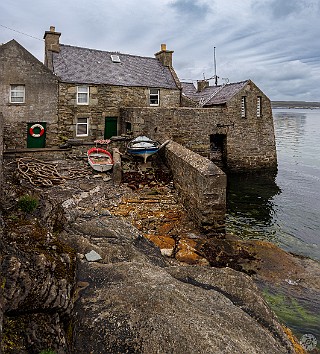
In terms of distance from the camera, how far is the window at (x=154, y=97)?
85.9 ft

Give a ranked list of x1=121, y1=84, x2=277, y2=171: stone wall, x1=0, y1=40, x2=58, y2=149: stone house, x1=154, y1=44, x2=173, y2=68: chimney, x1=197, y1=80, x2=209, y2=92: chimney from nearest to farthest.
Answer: x1=0, y1=40, x2=58, y2=149: stone house < x1=121, y1=84, x2=277, y2=171: stone wall < x1=154, y1=44, x2=173, y2=68: chimney < x1=197, y1=80, x2=209, y2=92: chimney

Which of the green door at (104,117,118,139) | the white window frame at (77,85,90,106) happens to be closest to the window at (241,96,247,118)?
the green door at (104,117,118,139)

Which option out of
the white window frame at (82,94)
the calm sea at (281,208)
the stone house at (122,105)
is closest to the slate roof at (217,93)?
the stone house at (122,105)

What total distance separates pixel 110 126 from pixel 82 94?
3.07 m

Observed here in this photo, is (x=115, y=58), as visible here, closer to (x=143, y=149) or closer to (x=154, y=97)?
(x=154, y=97)

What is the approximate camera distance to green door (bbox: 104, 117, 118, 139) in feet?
81.0

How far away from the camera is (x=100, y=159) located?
1764cm

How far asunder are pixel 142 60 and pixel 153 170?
15.2m

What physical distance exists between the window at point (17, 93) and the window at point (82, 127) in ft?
13.1

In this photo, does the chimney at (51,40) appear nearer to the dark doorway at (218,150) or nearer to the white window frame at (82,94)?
the white window frame at (82,94)

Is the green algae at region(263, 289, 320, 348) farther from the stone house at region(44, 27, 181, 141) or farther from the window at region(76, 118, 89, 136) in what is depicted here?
the window at region(76, 118, 89, 136)

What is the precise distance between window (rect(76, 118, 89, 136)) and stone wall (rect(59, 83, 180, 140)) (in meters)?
0.25

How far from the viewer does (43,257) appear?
439cm

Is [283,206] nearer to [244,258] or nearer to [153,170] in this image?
[153,170]
